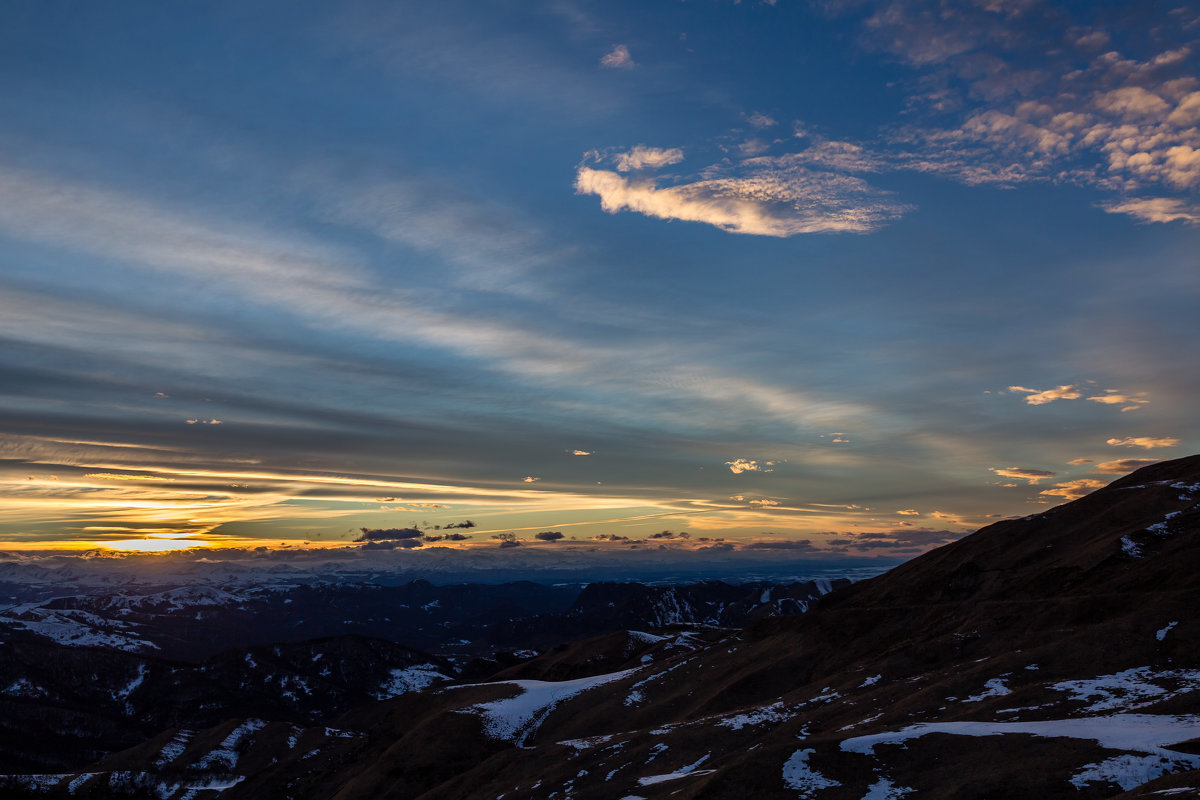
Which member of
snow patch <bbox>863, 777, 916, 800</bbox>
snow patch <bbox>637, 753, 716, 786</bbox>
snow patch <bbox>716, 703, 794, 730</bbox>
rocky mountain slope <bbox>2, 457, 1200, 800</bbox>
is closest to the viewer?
snow patch <bbox>863, 777, 916, 800</bbox>

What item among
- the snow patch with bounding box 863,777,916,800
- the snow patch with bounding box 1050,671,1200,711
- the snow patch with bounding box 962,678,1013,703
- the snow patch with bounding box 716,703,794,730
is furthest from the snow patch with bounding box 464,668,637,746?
the snow patch with bounding box 1050,671,1200,711

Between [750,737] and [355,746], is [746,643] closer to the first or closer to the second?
[750,737]

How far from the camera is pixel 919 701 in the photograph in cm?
7212

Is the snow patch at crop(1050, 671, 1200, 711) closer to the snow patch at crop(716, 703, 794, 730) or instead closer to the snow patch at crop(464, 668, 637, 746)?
the snow patch at crop(716, 703, 794, 730)

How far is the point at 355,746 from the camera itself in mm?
194625

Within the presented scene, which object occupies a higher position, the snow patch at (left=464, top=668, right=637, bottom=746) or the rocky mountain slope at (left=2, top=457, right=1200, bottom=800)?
the rocky mountain slope at (left=2, top=457, right=1200, bottom=800)

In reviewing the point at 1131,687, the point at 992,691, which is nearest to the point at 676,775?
the point at 992,691

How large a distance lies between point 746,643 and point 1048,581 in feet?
186

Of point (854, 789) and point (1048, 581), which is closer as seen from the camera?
point (854, 789)

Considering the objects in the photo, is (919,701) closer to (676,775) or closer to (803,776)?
(803,776)

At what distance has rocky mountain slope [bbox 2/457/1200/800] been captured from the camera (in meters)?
49.9

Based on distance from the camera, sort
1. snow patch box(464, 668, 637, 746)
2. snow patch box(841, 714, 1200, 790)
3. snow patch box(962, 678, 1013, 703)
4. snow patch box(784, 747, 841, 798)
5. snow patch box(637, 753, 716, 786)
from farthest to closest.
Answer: snow patch box(464, 668, 637, 746), snow patch box(637, 753, 716, 786), snow patch box(962, 678, 1013, 703), snow patch box(784, 747, 841, 798), snow patch box(841, 714, 1200, 790)

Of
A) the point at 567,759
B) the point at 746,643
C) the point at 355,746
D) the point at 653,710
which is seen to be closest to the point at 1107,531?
the point at 746,643

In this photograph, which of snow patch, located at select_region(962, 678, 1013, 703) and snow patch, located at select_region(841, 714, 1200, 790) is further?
snow patch, located at select_region(962, 678, 1013, 703)
